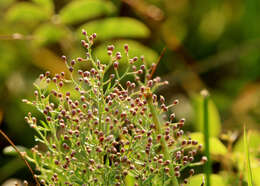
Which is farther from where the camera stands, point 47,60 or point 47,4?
point 47,60

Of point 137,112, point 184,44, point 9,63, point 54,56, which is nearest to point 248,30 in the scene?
point 184,44

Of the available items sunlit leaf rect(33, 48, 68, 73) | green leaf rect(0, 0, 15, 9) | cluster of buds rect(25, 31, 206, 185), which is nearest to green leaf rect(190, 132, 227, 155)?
cluster of buds rect(25, 31, 206, 185)

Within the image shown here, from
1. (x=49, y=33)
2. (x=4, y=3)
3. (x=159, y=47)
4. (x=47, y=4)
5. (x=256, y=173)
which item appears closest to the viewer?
(x=256, y=173)

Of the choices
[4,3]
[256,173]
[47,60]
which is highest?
[4,3]

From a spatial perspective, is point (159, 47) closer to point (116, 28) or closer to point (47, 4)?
point (116, 28)

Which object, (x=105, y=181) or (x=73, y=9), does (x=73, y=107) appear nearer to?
(x=105, y=181)


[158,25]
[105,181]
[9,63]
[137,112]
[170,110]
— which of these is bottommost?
[105,181]

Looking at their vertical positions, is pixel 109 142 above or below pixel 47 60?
below

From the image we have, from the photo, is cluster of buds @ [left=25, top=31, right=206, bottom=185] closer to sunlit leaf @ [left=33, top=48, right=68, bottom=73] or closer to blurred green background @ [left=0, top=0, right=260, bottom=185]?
blurred green background @ [left=0, top=0, right=260, bottom=185]

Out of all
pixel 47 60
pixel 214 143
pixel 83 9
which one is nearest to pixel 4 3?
pixel 47 60
